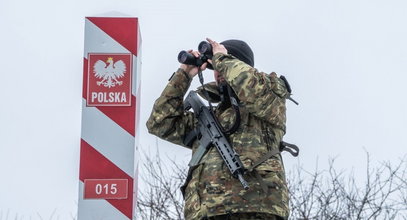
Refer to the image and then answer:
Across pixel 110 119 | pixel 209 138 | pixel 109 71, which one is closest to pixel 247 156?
pixel 209 138

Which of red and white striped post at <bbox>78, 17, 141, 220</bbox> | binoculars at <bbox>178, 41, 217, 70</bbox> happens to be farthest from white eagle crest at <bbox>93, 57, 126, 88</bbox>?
binoculars at <bbox>178, 41, 217, 70</bbox>

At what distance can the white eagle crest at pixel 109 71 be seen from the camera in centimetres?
530

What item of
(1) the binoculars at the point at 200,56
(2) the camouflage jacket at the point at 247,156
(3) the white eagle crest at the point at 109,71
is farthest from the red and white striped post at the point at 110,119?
(2) the camouflage jacket at the point at 247,156

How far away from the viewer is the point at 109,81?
5.30m

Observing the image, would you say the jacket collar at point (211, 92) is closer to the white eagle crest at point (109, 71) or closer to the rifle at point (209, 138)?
the rifle at point (209, 138)

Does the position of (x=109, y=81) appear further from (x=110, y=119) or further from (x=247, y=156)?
(x=247, y=156)

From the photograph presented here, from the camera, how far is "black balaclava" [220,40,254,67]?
5246 millimetres

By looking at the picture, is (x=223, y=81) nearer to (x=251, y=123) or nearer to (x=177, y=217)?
(x=251, y=123)

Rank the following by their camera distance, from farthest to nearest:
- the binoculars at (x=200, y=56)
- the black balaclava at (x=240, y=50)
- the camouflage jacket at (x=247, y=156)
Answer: the black balaclava at (x=240, y=50) → the binoculars at (x=200, y=56) → the camouflage jacket at (x=247, y=156)

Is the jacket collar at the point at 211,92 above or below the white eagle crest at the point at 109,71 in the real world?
below

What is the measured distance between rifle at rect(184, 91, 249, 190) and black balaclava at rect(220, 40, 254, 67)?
31 centimetres

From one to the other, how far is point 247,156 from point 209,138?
277 millimetres

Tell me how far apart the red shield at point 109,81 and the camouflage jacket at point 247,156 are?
0.59 metres

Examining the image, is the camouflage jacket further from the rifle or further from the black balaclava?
the black balaclava
